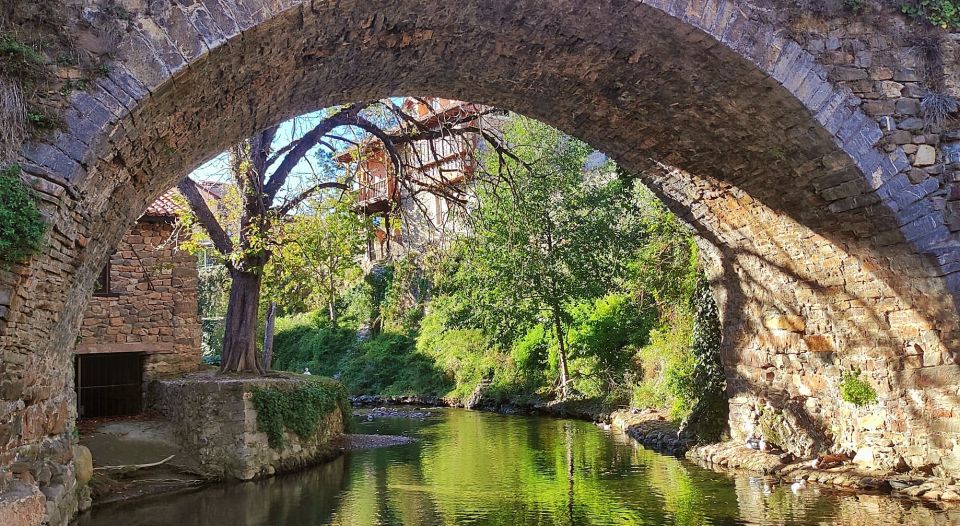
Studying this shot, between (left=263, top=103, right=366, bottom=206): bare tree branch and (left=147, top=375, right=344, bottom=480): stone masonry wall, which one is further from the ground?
(left=263, top=103, right=366, bottom=206): bare tree branch

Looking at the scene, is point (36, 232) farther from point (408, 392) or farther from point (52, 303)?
point (408, 392)

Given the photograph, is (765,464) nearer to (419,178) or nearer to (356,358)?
(419,178)

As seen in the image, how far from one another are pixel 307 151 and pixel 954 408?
8.07 meters

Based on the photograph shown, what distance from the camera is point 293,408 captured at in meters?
9.76

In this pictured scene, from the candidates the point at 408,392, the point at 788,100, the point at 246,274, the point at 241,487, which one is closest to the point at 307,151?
the point at 246,274

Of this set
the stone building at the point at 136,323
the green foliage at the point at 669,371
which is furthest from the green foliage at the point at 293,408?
the green foliage at the point at 669,371

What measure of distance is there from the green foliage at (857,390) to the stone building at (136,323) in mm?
8928

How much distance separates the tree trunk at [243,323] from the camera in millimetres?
11055

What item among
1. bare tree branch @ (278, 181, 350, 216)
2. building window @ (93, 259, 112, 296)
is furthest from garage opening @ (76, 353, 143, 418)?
→ bare tree branch @ (278, 181, 350, 216)

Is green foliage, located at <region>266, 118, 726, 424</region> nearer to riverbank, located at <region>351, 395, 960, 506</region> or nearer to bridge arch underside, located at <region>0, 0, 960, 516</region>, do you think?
riverbank, located at <region>351, 395, 960, 506</region>

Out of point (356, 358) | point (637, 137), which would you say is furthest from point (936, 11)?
point (356, 358)

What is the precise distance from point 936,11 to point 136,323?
10.6 m

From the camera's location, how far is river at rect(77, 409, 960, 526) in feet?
20.8

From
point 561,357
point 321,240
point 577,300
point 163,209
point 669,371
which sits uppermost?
point 163,209
